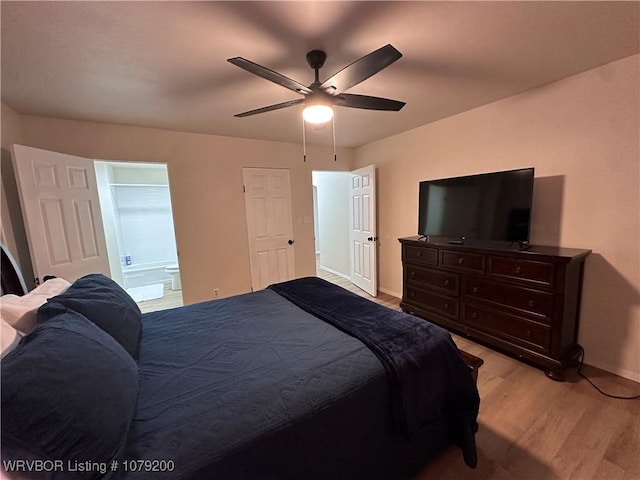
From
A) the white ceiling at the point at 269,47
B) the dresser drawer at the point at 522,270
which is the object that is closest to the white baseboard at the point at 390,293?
the dresser drawer at the point at 522,270

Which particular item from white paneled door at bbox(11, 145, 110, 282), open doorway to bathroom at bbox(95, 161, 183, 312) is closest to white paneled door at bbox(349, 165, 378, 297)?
open doorway to bathroom at bbox(95, 161, 183, 312)

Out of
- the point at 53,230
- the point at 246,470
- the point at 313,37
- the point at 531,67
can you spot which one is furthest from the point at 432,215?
the point at 53,230

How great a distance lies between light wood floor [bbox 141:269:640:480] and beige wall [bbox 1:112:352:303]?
125 inches

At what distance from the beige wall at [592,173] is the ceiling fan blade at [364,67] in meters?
2.00

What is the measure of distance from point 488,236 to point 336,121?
2.11m

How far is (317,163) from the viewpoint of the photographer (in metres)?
4.43

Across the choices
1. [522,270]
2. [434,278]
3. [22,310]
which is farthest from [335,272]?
[22,310]

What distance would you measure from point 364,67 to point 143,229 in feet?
18.2

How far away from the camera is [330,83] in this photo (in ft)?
5.31

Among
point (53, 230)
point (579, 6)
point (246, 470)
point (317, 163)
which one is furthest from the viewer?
point (317, 163)

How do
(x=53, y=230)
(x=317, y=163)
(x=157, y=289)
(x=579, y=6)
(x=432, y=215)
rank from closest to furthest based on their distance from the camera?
(x=579, y=6)
(x=53, y=230)
(x=432, y=215)
(x=317, y=163)
(x=157, y=289)

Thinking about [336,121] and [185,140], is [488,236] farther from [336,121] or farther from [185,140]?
[185,140]

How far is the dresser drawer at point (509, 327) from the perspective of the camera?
7.35ft

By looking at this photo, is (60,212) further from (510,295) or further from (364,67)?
(510,295)
